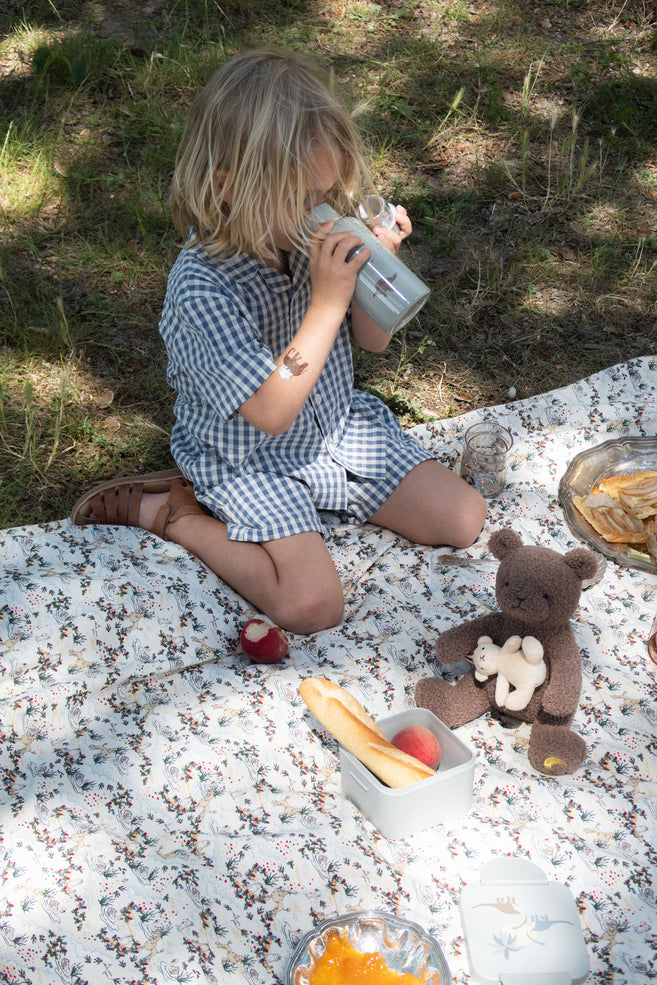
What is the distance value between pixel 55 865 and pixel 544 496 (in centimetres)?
144

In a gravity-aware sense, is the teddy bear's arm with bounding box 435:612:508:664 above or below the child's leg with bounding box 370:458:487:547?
above

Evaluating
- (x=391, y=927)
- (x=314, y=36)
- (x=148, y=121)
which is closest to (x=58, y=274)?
(x=148, y=121)

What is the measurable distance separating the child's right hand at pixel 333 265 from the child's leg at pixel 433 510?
558 millimetres

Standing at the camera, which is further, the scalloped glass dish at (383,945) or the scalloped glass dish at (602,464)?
the scalloped glass dish at (602,464)

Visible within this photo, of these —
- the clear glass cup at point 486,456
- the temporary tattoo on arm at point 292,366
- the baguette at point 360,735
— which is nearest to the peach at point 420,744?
the baguette at point 360,735

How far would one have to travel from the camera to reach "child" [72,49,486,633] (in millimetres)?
1832

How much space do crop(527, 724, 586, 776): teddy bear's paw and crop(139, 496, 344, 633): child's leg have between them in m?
0.55

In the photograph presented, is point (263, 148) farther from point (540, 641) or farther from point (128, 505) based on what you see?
point (540, 641)

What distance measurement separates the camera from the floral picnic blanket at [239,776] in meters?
1.47

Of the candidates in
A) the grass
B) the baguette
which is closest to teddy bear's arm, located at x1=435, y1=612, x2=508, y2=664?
the baguette

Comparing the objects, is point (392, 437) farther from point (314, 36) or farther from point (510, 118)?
point (314, 36)

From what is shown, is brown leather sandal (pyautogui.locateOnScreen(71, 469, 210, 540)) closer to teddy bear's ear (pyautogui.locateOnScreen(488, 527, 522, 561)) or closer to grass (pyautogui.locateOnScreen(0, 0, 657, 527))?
grass (pyautogui.locateOnScreen(0, 0, 657, 527))

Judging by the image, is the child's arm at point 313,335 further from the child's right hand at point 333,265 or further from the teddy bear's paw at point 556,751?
the teddy bear's paw at point 556,751

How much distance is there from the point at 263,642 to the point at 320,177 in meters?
0.96
